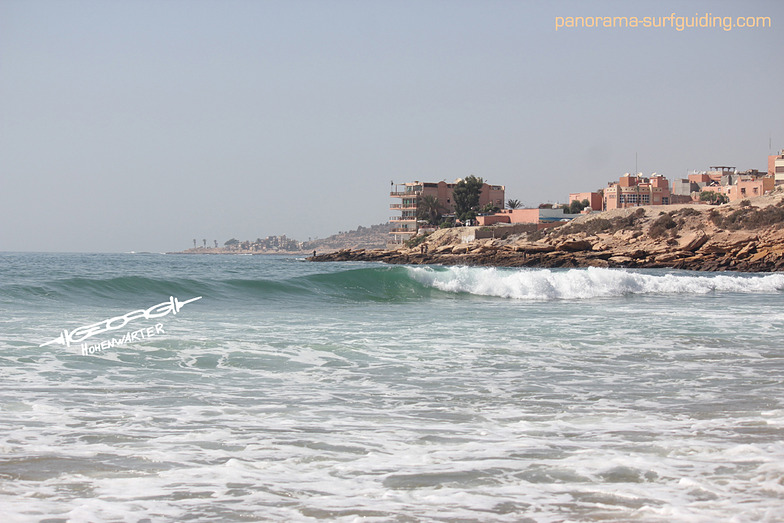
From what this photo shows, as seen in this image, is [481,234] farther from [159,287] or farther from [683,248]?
[159,287]

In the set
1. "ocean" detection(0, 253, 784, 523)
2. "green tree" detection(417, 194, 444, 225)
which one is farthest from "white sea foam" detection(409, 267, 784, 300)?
"green tree" detection(417, 194, 444, 225)

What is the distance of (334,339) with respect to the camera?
11.6m

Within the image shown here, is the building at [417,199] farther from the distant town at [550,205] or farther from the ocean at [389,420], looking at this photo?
the ocean at [389,420]

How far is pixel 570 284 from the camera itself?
24266mm

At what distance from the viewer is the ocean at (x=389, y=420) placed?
13.2ft

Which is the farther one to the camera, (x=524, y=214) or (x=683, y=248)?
(x=524, y=214)

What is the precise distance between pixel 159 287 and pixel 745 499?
2068 centimetres

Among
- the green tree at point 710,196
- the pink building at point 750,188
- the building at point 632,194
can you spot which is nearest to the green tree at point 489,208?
the building at point 632,194

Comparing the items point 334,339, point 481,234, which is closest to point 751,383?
point 334,339

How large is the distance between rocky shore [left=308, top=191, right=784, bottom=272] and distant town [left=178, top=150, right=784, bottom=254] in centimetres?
870

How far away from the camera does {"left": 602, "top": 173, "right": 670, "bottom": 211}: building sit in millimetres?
85062

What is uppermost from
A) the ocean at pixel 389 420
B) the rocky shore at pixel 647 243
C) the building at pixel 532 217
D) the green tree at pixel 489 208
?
the green tree at pixel 489 208

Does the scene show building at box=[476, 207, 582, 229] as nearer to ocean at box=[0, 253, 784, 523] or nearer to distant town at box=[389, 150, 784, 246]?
distant town at box=[389, 150, 784, 246]

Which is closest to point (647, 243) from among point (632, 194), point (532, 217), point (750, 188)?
point (532, 217)
